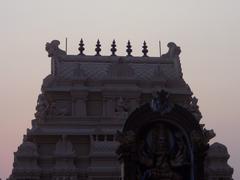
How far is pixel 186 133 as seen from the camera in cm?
2566

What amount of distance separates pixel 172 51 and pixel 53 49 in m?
11.0

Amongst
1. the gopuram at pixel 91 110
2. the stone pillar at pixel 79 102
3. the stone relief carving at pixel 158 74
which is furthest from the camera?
the stone relief carving at pixel 158 74

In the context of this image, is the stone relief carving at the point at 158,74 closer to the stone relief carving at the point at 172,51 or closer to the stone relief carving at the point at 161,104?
the stone relief carving at the point at 172,51

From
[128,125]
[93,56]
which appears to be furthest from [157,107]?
[93,56]

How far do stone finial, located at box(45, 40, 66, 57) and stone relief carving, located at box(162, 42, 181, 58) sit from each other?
9.77 metres

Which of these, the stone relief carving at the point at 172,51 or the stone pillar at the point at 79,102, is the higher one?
the stone relief carving at the point at 172,51

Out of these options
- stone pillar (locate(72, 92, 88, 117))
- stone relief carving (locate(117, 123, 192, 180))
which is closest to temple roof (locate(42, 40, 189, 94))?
stone pillar (locate(72, 92, 88, 117))

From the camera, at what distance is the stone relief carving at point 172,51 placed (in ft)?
176

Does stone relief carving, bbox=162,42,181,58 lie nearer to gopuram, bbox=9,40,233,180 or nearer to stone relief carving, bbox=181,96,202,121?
gopuram, bbox=9,40,233,180

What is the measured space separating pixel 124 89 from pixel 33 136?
29.6ft

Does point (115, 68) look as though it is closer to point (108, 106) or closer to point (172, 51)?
point (108, 106)

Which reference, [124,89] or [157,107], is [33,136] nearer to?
[124,89]

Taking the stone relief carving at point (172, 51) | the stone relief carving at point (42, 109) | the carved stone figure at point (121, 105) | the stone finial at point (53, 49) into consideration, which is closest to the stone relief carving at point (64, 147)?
the stone relief carving at point (42, 109)

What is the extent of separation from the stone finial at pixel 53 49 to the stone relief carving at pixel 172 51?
977 cm
